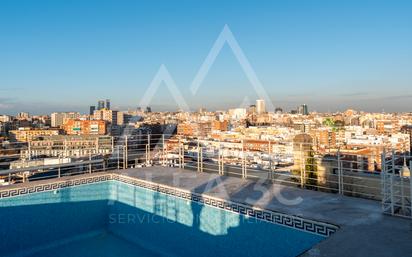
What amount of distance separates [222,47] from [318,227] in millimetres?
7687

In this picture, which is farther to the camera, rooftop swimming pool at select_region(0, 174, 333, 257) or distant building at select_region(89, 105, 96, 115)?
distant building at select_region(89, 105, 96, 115)

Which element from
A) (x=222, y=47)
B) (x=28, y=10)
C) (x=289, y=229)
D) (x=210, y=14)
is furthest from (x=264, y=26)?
(x=289, y=229)

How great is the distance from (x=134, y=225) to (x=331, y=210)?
274 cm

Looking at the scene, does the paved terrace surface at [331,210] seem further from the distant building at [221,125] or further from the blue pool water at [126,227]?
the distant building at [221,125]

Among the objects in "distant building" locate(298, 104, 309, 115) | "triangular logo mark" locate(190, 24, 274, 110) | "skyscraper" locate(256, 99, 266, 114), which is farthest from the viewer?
"distant building" locate(298, 104, 309, 115)

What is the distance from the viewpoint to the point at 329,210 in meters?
3.02

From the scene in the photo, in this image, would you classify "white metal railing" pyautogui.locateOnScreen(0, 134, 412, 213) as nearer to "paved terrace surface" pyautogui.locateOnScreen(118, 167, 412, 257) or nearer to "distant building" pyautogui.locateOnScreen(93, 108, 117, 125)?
"paved terrace surface" pyautogui.locateOnScreen(118, 167, 412, 257)

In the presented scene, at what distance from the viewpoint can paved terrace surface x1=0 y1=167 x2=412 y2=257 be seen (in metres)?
2.03

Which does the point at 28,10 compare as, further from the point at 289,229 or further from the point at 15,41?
the point at 289,229

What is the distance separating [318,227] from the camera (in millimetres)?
2711

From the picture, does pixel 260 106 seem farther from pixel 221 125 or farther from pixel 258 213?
pixel 258 213

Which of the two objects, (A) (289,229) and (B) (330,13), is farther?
(B) (330,13)

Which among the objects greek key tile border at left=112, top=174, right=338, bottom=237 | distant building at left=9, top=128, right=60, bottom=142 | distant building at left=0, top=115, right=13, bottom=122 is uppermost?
distant building at left=0, top=115, right=13, bottom=122

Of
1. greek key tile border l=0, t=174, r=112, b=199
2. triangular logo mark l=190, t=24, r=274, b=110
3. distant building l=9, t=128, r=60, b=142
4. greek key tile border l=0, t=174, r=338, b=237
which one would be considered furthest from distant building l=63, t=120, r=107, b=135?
greek key tile border l=0, t=174, r=338, b=237
